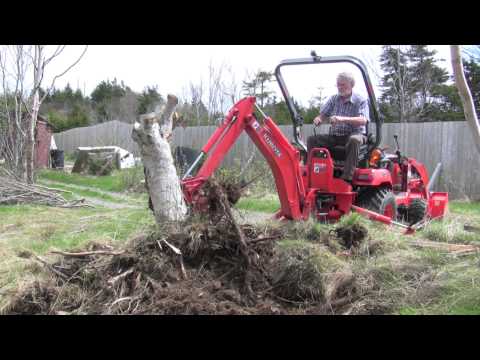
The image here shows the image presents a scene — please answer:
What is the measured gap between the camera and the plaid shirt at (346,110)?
684 centimetres

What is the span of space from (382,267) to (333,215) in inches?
91.0

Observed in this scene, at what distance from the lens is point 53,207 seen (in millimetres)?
10570

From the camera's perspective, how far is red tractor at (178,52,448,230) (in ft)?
21.0

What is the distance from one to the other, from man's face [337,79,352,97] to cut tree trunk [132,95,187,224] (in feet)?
9.36

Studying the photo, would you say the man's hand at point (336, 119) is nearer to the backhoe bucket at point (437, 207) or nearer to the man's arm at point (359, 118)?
the man's arm at point (359, 118)

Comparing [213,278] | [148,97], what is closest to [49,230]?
[213,278]

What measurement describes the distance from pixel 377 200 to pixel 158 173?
3415 mm

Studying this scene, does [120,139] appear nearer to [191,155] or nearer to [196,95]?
[196,95]

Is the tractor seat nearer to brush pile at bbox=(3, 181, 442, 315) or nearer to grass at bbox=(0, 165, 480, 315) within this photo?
grass at bbox=(0, 165, 480, 315)

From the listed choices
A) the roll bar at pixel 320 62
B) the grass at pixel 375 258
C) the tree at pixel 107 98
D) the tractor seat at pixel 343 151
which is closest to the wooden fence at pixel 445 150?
the grass at pixel 375 258

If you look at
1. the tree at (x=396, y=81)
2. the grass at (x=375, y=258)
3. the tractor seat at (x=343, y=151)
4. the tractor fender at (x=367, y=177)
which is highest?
the tree at (x=396, y=81)

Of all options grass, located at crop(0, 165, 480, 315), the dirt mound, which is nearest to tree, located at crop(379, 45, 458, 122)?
grass, located at crop(0, 165, 480, 315)

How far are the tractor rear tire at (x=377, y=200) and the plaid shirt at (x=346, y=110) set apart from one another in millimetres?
870

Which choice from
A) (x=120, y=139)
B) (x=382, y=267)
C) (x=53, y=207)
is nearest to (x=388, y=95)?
(x=120, y=139)
